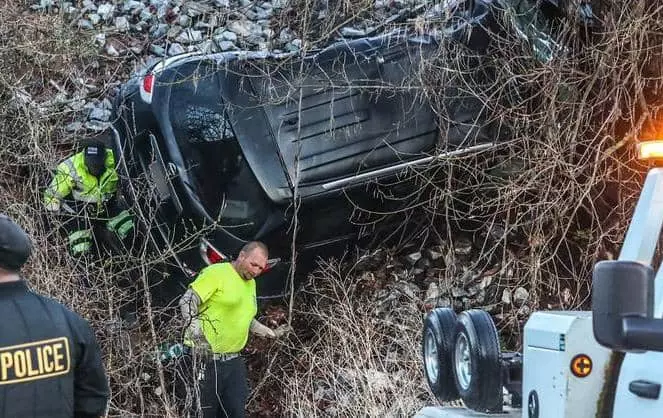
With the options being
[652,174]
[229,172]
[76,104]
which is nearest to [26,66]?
[76,104]

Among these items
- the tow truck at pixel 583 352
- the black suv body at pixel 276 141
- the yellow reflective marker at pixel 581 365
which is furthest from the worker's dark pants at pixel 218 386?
the yellow reflective marker at pixel 581 365

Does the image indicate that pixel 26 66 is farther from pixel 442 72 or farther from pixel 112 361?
pixel 442 72

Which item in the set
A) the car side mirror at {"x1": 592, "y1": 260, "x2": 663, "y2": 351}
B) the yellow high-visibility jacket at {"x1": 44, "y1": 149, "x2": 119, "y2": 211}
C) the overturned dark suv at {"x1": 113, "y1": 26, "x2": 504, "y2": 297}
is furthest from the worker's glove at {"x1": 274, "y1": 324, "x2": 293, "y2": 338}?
the car side mirror at {"x1": 592, "y1": 260, "x2": 663, "y2": 351}

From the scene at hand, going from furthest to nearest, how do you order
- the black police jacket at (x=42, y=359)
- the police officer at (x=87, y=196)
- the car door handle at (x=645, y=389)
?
1. the police officer at (x=87, y=196)
2. the black police jacket at (x=42, y=359)
3. the car door handle at (x=645, y=389)

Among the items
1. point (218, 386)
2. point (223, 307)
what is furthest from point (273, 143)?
point (218, 386)

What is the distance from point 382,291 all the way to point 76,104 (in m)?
3.17

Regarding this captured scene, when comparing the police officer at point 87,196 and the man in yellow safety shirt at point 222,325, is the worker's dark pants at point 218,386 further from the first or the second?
the police officer at point 87,196

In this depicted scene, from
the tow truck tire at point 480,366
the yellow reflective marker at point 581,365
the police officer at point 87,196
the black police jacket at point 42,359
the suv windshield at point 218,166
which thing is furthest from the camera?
the police officer at point 87,196

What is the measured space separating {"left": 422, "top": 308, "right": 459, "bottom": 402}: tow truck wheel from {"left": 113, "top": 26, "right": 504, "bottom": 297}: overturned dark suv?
11.2 ft

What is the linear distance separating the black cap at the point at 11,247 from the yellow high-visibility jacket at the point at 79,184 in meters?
3.85

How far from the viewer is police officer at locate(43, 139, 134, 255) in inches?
276

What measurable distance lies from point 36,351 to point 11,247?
13.7 inches

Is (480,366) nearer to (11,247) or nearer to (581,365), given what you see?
(581,365)

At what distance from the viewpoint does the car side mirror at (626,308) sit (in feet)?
6.75
